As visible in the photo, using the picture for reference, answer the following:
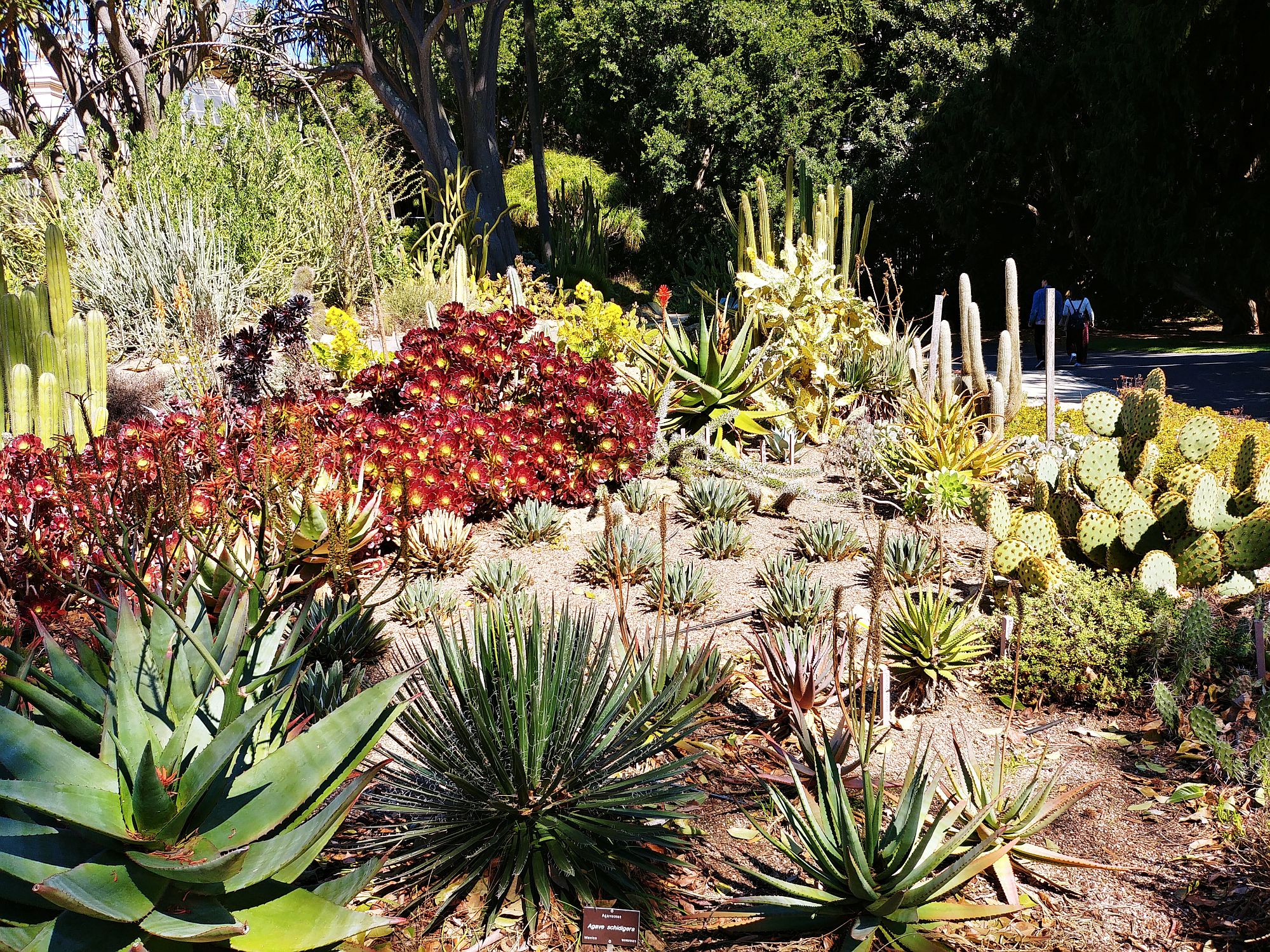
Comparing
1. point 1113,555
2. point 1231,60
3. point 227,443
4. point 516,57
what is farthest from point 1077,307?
point 516,57

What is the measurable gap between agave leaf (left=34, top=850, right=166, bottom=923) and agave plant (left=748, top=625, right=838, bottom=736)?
84.5 inches

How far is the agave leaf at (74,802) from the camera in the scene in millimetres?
1780

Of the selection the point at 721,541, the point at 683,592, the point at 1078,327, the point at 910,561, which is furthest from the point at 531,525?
the point at 1078,327

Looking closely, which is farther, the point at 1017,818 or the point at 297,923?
the point at 1017,818

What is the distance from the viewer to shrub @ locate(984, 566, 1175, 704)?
3.91 meters

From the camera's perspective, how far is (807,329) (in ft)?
24.6

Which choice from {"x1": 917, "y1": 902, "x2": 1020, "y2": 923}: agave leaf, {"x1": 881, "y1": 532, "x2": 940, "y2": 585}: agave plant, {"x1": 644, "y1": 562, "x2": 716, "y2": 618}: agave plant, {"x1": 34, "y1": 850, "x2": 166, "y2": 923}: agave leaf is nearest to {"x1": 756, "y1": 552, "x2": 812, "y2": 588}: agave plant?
{"x1": 644, "y1": 562, "x2": 716, "y2": 618}: agave plant

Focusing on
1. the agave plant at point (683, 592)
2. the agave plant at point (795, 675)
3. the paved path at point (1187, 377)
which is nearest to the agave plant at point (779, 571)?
the agave plant at point (683, 592)

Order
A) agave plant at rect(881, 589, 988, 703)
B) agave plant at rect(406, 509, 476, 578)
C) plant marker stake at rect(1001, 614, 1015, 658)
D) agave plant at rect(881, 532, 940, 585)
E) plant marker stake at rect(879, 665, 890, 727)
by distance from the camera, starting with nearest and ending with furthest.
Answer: plant marker stake at rect(879, 665, 890, 727) < agave plant at rect(881, 589, 988, 703) < plant marker stake at rect(1001, 614, 1015, 658) < agave plant at rect(881, 532, 940, 585) < agave plant at rect(406, 509, 476, 578)

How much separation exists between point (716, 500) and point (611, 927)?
3.55 m

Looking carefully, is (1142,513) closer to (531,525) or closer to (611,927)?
(531,525)

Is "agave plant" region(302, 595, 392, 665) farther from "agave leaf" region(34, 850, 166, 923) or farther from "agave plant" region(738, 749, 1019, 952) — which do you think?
"agave plant" region(738, 749, 1019, 952)

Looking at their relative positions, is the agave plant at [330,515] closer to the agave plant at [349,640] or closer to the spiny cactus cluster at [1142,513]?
the agave plant at [349,640]

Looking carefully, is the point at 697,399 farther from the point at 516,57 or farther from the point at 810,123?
the point at 516,57
